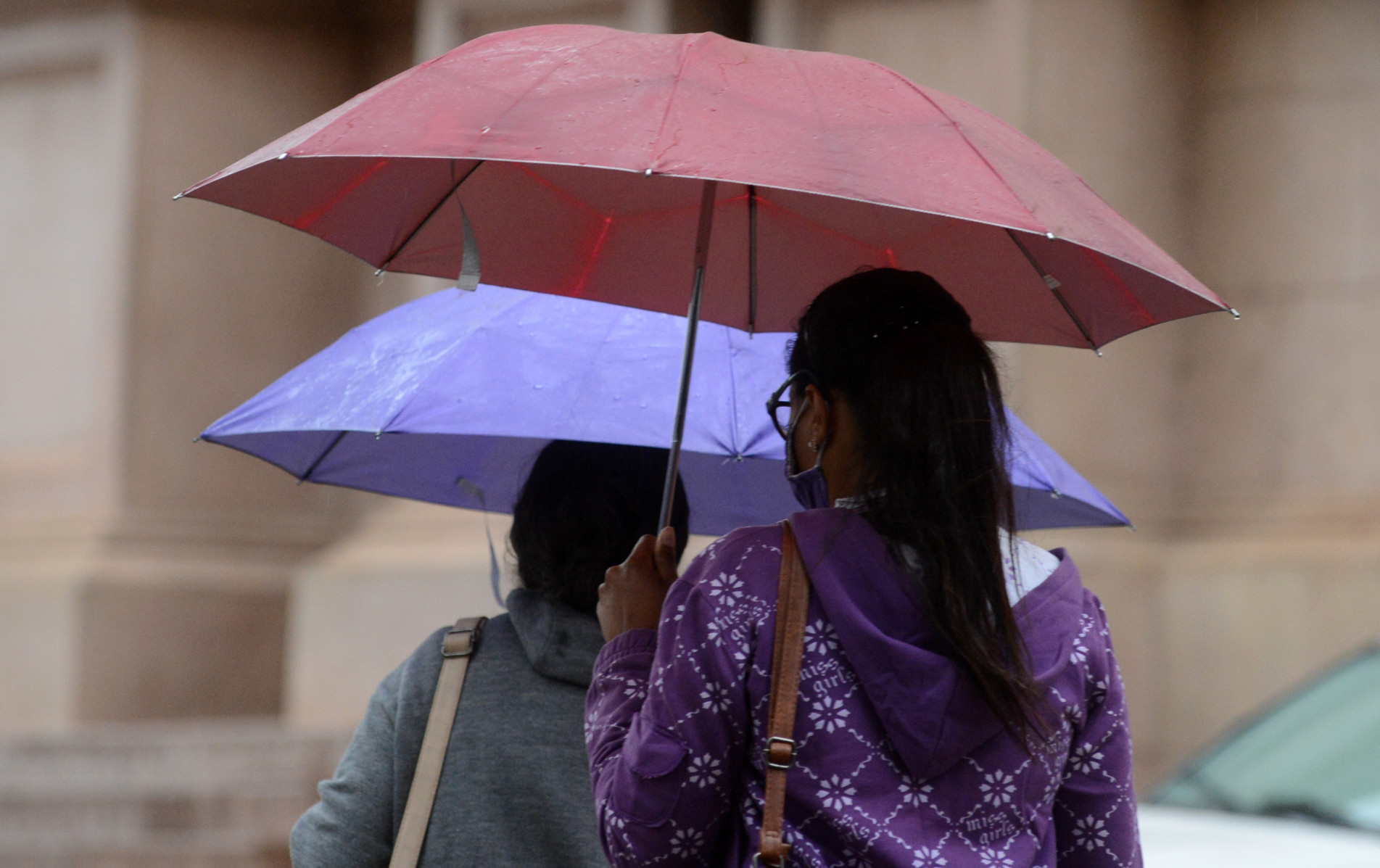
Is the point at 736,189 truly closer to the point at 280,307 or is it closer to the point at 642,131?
the point at 642,131

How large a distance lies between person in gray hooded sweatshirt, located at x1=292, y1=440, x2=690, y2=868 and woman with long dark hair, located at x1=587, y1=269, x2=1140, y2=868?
1.65 feet

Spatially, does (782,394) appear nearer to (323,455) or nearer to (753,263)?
(753,263)

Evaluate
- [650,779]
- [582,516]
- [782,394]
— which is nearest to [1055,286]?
[782,394]

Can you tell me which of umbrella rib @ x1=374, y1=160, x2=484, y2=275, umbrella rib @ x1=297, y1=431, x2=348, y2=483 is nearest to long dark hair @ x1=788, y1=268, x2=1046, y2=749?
umbrella rib @ x1=374, y1=160, x2=484, y2=275

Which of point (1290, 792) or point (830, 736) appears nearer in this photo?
point (830, 736)

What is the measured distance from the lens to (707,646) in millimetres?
1935

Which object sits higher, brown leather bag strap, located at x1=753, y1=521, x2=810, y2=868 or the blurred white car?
brown leather bag strap, located at x1=753, y1=521, x2=810, y2=868

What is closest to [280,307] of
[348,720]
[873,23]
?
[348,720]

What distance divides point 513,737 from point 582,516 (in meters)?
0.37

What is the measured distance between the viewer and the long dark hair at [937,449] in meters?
1.92

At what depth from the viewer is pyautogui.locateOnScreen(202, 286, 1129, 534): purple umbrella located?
9.74 ft

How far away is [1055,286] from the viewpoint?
268 centimetres

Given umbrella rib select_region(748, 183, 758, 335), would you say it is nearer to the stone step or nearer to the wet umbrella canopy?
the wet umbrella canopy

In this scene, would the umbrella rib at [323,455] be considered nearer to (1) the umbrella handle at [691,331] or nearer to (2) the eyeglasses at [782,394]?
(1) the umbrella handle at [691,331]
